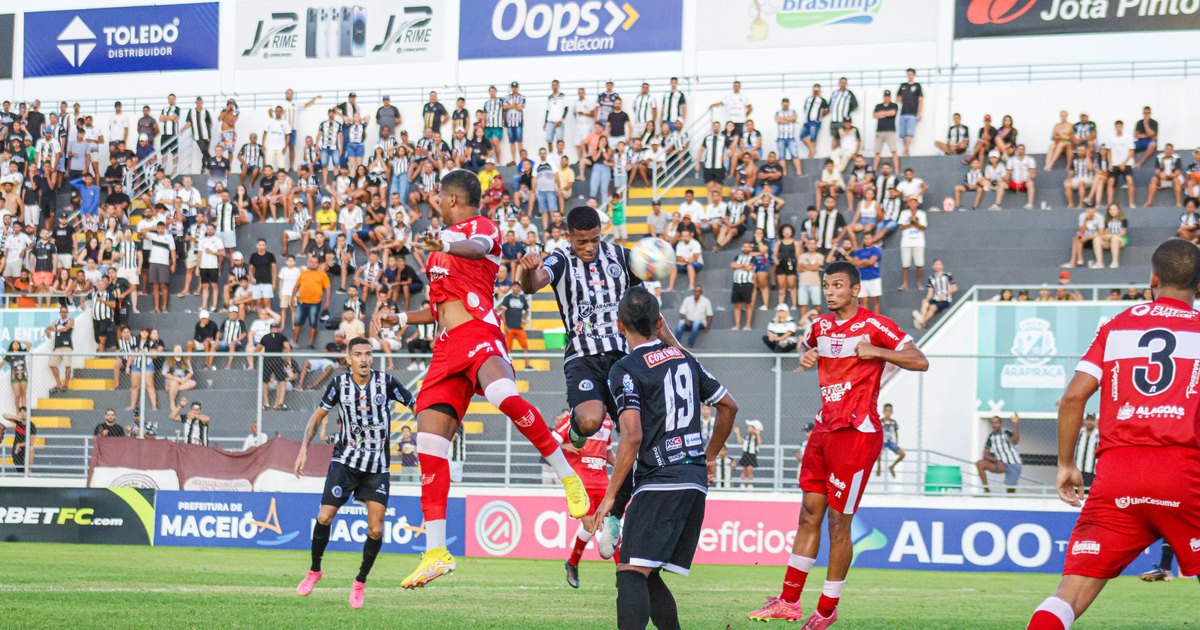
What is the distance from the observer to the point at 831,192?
27.4 m

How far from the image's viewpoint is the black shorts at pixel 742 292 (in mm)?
25453

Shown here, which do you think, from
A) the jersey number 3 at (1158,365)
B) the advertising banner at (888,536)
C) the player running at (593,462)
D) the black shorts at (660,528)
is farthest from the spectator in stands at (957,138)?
the jersey number 3 at (1158,365)

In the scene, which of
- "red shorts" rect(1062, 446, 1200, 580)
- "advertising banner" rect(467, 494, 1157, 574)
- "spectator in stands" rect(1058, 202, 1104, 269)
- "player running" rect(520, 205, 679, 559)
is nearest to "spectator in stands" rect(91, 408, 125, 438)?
"advertising banner" rect(467, 494, 1157, 574)

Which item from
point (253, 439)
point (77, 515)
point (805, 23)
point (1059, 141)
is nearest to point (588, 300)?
point (253, 439)

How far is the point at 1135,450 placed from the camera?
22.2 ft

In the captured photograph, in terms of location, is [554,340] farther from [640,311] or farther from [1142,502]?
[1142,502]

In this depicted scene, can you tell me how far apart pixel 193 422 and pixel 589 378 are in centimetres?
1342

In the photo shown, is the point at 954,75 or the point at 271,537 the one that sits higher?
the point at 954,75

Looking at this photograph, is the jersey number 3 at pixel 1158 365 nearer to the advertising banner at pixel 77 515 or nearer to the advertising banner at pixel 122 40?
the advertising banner at pixel 77 515

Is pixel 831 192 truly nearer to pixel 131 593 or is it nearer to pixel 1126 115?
pixel 1126 115

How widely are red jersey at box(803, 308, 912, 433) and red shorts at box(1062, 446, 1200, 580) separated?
129 inches

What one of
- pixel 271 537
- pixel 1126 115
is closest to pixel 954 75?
pixel 1126 115

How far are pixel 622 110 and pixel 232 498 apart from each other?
46.4 feet

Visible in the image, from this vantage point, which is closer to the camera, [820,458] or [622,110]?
[820,458]
